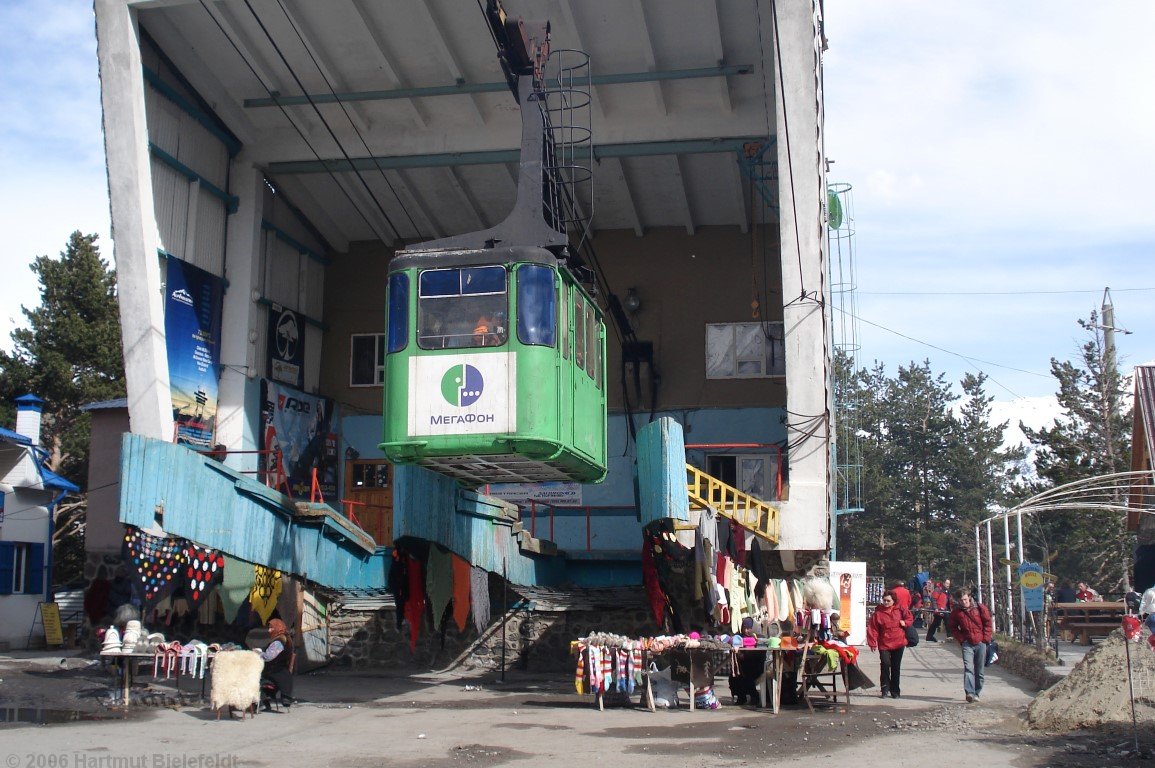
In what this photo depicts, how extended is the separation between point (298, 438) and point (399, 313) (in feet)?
48.5

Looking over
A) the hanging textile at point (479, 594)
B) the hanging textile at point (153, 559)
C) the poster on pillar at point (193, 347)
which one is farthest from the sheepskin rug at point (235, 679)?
the poster on pillar at point (193, 347)

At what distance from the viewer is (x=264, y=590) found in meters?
19.1

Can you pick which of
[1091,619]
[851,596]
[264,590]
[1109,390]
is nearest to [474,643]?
[264,590]

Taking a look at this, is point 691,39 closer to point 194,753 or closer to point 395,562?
point 395,562

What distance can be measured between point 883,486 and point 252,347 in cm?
4102

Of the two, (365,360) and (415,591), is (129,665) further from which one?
(365,360)

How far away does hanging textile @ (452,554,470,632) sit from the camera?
60.0 feet

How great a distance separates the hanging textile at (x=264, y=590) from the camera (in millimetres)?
19016

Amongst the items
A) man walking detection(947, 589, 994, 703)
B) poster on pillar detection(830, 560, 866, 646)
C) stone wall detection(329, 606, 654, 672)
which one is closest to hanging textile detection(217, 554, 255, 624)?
stone wall detection(329, 606, 654, 672)

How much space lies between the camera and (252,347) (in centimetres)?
2597

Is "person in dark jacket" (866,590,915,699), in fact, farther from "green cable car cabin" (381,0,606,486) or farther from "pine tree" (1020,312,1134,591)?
"pine tree" (1020,312,1134,591)

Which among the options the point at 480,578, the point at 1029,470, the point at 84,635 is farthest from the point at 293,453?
the point at 1029,470

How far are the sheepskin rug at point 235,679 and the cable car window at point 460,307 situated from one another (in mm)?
4150

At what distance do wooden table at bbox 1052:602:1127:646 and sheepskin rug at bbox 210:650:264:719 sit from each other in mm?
17822
